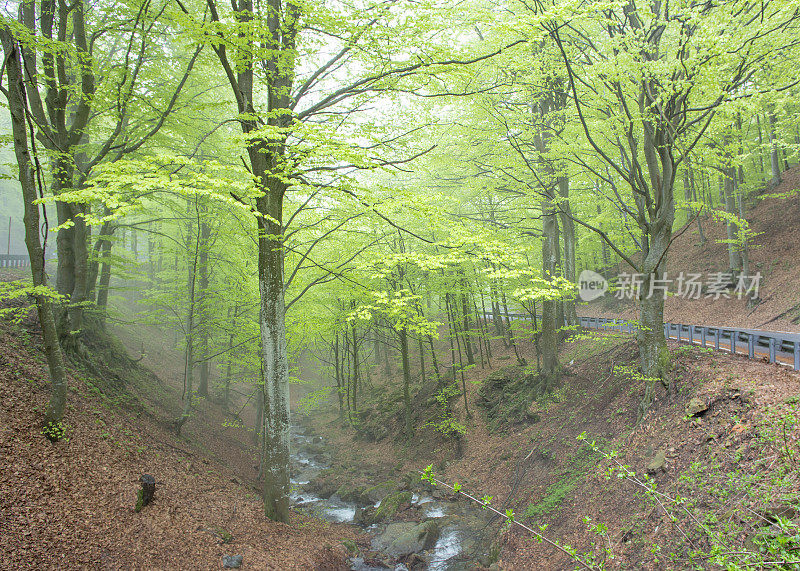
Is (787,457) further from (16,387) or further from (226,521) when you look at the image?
(16,387)

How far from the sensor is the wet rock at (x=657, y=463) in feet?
23.4

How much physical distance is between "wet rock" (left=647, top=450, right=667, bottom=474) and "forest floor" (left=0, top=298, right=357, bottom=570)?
6.21m

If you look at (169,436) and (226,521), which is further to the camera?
(169,436)

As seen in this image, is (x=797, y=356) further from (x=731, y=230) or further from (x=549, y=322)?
(x=731, y=230)

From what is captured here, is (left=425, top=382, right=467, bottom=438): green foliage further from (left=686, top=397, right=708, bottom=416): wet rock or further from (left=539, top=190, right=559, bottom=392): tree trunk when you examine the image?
(left=686, top=397, right=708, bottom=416): wet rock

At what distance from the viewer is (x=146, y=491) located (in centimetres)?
638

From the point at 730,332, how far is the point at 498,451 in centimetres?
742

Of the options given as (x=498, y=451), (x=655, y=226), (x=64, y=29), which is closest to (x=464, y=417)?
(x=498, y=451)

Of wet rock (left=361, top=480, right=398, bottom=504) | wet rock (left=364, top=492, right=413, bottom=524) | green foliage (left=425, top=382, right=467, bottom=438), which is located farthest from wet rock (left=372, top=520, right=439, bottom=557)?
green foliage (left=425, top=382, right=467, bottom=438)

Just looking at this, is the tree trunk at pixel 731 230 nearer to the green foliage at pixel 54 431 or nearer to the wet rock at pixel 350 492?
the wet rock at pixel 350 492

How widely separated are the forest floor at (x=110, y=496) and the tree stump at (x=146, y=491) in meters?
0.13

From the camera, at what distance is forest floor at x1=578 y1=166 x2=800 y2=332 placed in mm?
16078

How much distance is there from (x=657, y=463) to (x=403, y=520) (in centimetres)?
675

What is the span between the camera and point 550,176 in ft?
40.0
